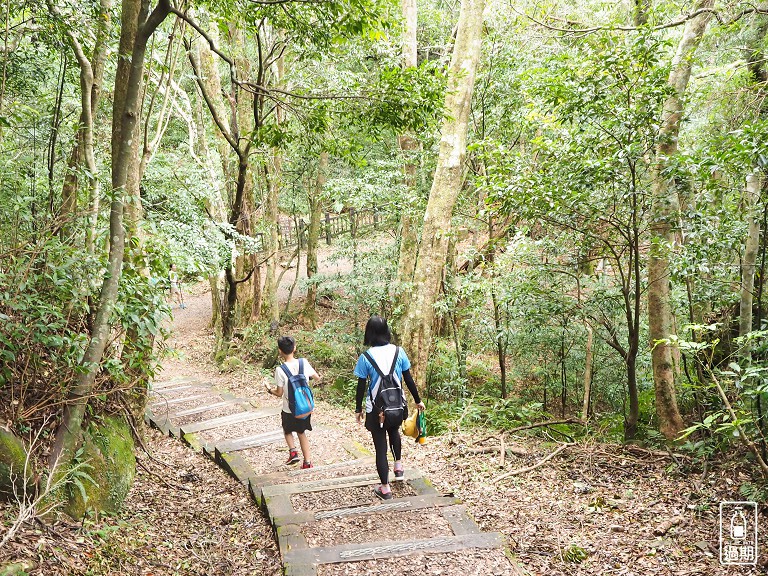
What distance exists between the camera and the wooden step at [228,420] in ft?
26.7

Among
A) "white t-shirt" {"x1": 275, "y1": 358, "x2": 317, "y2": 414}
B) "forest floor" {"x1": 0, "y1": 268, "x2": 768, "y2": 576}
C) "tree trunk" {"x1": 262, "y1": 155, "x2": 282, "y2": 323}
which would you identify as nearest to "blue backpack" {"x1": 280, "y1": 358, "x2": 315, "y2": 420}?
"white t-shirt" {"x1": 275, "y1": 358, "x2": 317, "y2": 414}

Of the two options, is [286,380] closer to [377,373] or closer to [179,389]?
[377,373]

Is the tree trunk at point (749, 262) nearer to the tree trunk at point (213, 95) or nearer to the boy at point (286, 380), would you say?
the boy at point (286, 380)

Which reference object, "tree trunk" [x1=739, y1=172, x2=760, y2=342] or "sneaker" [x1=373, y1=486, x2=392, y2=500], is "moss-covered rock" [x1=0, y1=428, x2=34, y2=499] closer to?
"sneaker" [x1=373, y1=486, x2=392, y2=500]

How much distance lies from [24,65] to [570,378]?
11.1 meters

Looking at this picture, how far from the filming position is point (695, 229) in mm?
5926

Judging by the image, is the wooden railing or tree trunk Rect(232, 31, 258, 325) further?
the wooden railing

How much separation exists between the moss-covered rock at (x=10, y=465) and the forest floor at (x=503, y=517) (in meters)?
0.18

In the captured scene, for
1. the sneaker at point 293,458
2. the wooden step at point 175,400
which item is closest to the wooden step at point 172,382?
the wooden step at point 175,400

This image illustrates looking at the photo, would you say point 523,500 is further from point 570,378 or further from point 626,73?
point 570,378

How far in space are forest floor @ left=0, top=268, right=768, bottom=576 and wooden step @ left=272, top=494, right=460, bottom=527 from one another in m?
0.28

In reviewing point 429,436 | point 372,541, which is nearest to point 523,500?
point 372,541

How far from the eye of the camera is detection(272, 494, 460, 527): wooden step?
4.68 m

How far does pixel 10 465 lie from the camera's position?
3875mm
